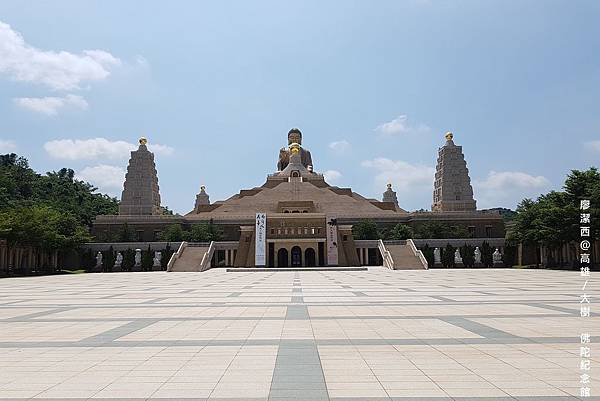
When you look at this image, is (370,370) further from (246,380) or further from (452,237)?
(452,237)

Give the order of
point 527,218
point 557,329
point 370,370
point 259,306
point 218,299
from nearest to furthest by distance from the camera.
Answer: point 370,370, point 557,329, point 259,306, point 218,299, point 527,218

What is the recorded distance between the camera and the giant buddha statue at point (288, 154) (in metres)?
94.3

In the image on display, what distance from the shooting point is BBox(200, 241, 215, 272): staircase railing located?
45969 mm

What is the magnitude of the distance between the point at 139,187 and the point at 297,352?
58796 millimetres

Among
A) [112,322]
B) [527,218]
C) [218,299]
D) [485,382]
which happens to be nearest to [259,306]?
[218,299]

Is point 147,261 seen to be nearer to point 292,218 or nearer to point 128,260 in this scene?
point 128,260

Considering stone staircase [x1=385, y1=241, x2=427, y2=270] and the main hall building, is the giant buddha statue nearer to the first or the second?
the main hall building

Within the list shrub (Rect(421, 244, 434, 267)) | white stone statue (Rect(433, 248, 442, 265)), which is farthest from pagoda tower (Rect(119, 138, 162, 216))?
white stone statue (Rect(433, 248, 442, 265))

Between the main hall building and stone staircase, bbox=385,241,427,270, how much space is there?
361 millimetres

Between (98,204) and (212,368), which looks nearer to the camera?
(212,368)

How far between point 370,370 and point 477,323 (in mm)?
4873

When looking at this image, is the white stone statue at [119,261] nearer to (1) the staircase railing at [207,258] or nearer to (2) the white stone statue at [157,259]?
(2) the white stone statue at [157,259]

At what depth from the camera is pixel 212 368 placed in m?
7.05

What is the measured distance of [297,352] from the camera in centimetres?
807
